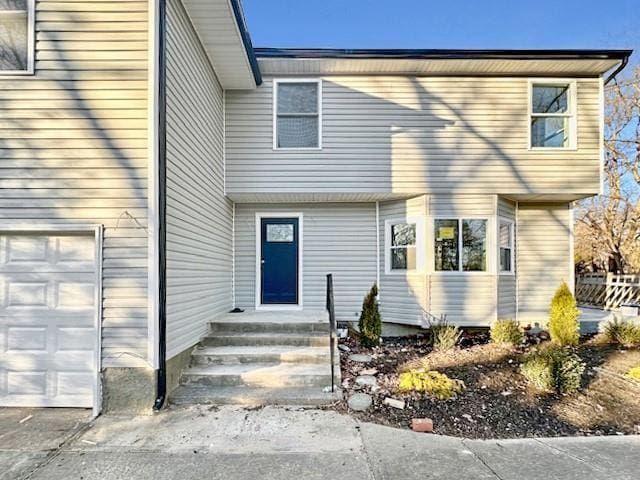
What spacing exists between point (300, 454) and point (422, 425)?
1283 mm

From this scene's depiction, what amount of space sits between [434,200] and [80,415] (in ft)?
20.4

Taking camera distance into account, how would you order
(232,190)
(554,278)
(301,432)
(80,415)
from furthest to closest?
1. (554,278)
2. (232,190)
3. (80,415)
4. (301,432)

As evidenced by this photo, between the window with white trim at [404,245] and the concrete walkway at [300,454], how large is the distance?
3915 mm

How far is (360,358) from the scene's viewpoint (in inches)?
223

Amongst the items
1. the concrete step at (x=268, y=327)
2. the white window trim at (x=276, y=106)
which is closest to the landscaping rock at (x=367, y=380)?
the concrete step at (x=268, y=327)

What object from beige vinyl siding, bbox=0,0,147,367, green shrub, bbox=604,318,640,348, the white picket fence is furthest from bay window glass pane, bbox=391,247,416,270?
the white picket fence

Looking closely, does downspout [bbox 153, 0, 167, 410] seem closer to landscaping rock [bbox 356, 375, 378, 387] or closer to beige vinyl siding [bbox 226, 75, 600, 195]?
landscaping rock [bbox 356, 375, 378, 387]

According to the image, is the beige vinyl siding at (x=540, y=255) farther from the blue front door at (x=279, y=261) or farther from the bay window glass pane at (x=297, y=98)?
the bay window glass pane at (x=297, y=98)

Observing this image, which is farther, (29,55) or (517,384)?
(517,384)

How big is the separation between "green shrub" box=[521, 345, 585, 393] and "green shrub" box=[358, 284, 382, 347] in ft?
7.54

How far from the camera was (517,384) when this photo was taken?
470cm

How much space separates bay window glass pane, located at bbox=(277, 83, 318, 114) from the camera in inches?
276

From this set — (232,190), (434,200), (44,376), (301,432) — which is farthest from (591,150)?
(44,376)

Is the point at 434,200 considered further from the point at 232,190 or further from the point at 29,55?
the point at 29,55
